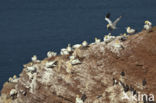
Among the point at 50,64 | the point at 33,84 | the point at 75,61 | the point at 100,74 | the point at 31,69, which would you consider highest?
the point at 31,69

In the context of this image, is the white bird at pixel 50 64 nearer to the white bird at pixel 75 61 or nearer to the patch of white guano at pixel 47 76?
the patch of white guano at pixel 47 76

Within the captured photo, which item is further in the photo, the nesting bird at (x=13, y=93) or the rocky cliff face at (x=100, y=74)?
the nesting bird at (x=13, y=93)

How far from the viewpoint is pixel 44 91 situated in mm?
46438

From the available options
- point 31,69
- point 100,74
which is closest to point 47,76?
point 31,69

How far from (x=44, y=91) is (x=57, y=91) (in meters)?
2.20

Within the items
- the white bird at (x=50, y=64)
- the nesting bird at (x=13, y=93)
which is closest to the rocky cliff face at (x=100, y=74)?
the white bird at (x=50, y=64)

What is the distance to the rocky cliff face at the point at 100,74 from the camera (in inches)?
1565

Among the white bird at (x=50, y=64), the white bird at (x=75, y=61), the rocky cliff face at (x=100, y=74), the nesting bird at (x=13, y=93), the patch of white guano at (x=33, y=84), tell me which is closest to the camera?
the rocky cliff face at (x=100, y=74)

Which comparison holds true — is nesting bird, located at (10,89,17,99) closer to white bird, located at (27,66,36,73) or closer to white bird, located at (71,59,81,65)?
white bird, located at (27,66,36,73)

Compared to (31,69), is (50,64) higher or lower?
lower

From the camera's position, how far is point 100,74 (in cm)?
4212

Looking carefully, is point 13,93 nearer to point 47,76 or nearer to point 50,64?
point 47,76

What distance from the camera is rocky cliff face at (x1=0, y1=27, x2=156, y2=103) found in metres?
39.8

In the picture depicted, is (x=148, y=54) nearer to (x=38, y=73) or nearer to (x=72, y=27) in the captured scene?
(x=38, y=73)
